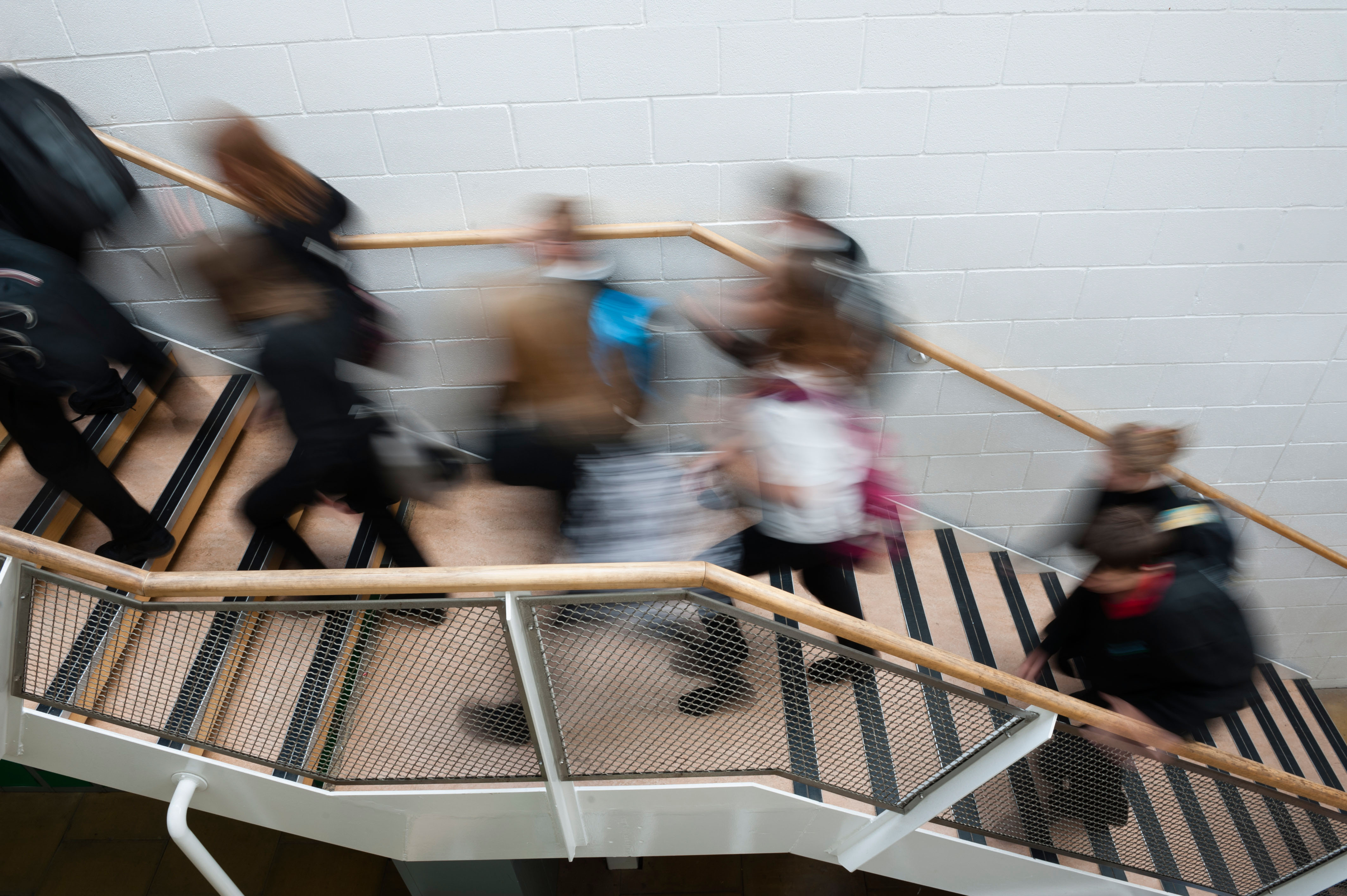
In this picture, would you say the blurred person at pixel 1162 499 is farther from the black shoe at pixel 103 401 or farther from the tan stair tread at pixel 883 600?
the black shoe at pixel 103 401

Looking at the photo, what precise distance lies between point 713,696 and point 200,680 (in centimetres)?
134

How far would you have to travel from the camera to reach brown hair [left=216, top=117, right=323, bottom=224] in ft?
6.63

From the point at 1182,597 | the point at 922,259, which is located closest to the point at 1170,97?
the point at 922,259

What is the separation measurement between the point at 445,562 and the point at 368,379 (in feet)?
2.49

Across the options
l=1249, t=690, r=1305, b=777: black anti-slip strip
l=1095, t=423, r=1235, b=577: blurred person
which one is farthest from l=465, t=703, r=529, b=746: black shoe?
l=1249, t=690, r=1305, b=777: black anti-slip strip

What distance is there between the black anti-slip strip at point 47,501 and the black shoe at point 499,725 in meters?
1.25

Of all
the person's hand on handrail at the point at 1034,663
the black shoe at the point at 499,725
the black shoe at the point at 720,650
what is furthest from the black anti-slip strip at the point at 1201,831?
the black shoe at the point at 499,725

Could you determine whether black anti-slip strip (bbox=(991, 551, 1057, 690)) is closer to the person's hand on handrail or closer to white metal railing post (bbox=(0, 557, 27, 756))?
the person's hand on handrail

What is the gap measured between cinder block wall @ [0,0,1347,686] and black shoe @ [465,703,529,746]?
1.31 meters

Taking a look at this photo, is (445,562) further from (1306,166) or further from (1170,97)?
(1306,166)

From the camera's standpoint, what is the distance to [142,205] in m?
2.66

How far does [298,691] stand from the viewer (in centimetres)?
227

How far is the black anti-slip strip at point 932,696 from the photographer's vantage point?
2209 millimetres

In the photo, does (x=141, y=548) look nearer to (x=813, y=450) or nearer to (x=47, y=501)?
(x=47, y=501)
